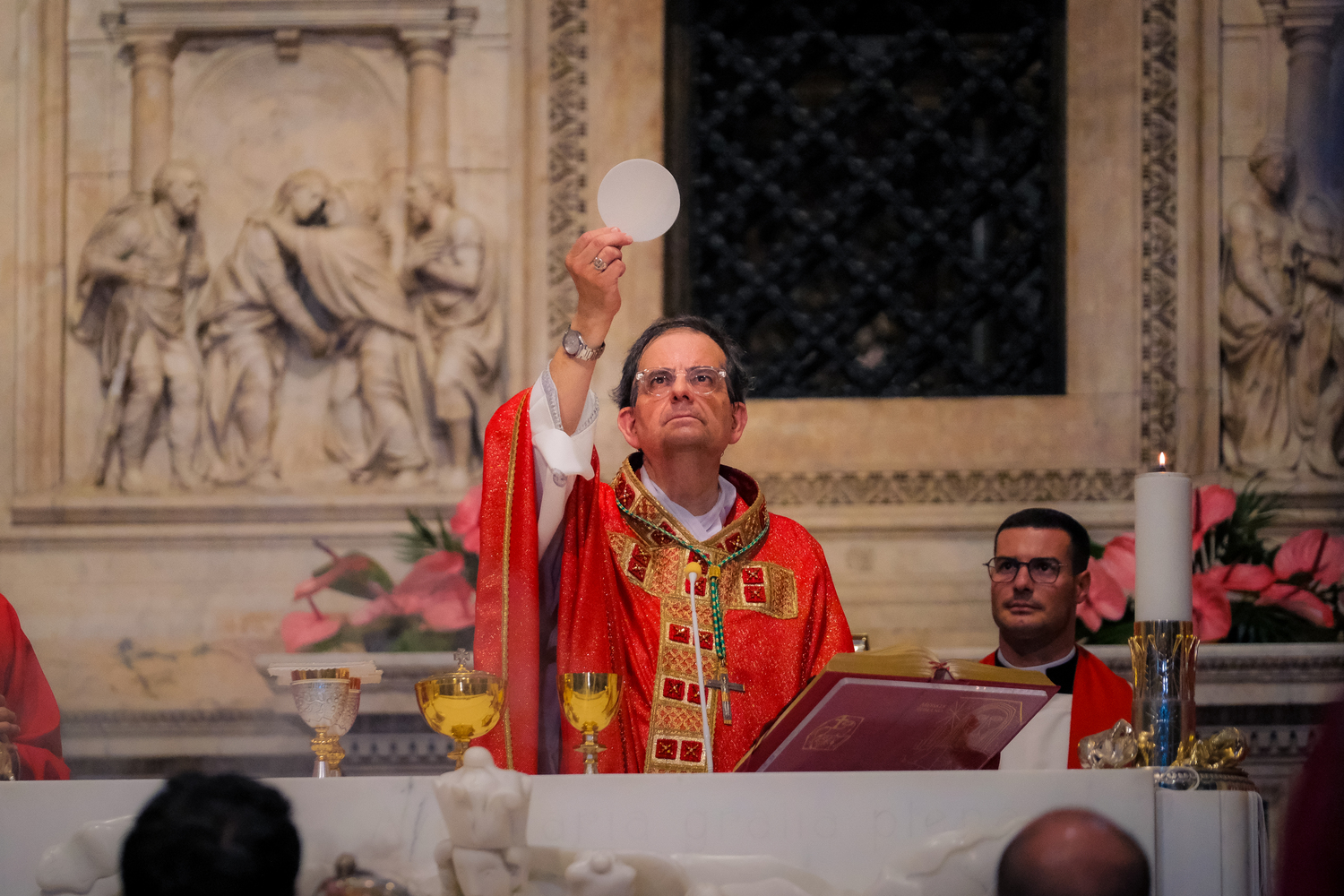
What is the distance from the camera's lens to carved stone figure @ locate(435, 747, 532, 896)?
191 centimetres

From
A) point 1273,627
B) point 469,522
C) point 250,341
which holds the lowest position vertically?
point 1273,627

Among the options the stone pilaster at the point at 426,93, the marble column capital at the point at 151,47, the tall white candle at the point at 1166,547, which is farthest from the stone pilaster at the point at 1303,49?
the marble column capital at the point at 151,47

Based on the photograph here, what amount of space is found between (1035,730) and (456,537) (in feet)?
6.69

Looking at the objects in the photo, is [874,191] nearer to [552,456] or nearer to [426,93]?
[426,93]

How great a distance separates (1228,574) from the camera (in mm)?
4715

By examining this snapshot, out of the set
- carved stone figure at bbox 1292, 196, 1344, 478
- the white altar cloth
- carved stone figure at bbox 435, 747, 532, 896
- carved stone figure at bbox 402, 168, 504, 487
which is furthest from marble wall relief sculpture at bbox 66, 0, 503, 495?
carved stone figure at bbox 435, 747, 532, 896

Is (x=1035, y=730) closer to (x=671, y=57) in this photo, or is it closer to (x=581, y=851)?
(x=581, y=851)

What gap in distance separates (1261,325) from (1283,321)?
7cm

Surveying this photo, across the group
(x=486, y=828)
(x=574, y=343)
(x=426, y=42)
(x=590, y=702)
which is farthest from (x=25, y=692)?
(x=426, y=42)

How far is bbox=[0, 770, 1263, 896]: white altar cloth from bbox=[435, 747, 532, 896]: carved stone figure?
0.35 feet

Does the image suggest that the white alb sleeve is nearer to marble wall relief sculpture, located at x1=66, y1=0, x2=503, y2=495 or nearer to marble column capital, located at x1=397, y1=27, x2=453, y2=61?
marble wall relief sculpture, located at x1=66, y1=0, x2=503, y2=495

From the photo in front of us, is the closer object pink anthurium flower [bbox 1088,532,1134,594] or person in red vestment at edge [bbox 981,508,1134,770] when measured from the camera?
person in red vestment at edge [bbox 981,508,1134,770]

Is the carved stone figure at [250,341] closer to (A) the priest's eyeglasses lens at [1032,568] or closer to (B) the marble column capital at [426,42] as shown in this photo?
(B) the marble column capital at [426,42]

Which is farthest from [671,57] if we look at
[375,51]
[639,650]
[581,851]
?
[581,851]
